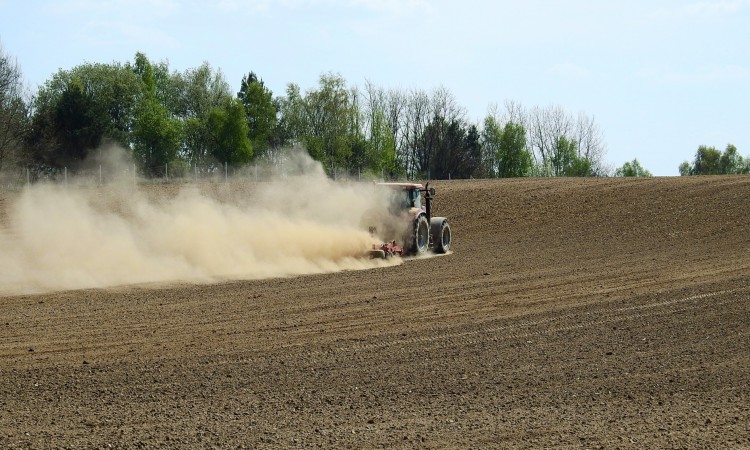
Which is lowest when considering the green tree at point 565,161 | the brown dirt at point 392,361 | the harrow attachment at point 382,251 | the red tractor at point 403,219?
the brown dirt at point 392,361

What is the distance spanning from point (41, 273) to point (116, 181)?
671 inches

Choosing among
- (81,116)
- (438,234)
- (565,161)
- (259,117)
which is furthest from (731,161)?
(438,234)

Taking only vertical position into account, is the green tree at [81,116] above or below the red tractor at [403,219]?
above

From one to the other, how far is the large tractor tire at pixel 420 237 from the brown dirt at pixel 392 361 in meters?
4.23

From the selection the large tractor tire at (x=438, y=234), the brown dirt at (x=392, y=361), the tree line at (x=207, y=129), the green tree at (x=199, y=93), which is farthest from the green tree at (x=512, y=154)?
the brown dirt at (x=392, y=361)

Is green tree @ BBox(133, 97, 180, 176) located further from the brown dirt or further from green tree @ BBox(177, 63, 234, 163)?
the brown dirt

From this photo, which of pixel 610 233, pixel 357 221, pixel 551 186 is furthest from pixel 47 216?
pixel 551 186

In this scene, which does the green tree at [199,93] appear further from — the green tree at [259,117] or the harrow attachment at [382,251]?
the harrow attachment at [382,251]

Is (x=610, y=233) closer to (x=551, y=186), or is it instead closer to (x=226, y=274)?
(x=551, y=186)

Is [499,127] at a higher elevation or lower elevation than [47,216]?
higher

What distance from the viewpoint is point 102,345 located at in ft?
42.2

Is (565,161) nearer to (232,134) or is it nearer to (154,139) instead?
(232,134)

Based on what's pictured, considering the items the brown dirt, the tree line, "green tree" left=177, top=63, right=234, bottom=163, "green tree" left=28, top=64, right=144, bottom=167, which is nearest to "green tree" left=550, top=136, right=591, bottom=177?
the tree line

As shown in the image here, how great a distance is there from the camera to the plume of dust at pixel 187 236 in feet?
69.9
